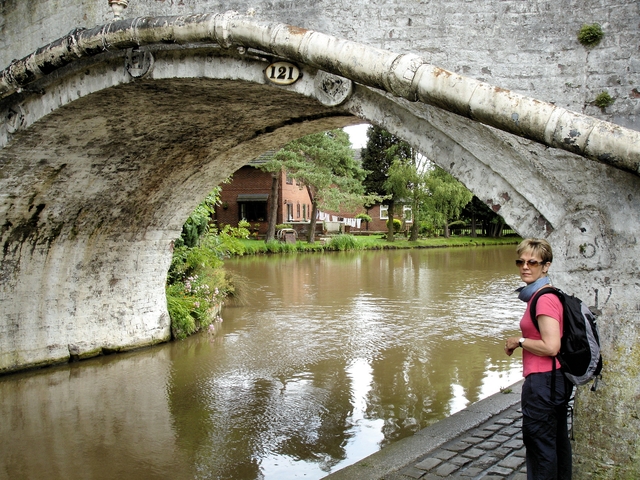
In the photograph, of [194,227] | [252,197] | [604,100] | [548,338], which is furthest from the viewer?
[252,197]

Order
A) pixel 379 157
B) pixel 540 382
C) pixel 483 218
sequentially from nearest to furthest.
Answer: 1. pixel 540 382
2. pixel 379 157
3. pixel 483 218

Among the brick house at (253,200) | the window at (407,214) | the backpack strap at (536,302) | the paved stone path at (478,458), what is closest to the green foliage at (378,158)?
the window at (407,214)

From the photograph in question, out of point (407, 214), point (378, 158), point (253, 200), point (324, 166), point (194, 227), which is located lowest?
point (194, 227)

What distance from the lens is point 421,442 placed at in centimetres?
548

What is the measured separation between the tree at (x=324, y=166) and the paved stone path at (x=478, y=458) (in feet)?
78.2

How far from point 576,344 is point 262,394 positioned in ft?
17.5

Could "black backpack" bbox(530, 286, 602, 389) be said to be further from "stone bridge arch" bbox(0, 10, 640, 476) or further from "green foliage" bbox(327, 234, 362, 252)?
"green foliage" bbox(327, 234, 362, 252)

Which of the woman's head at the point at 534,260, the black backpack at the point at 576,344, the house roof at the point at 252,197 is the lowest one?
the black backpack at the point at 576,344

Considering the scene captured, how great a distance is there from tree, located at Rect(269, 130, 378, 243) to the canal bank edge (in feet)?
75.7

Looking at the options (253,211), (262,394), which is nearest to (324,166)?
(253,211)

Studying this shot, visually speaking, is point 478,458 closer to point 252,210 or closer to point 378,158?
point 252,210

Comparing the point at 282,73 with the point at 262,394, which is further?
the point at 262,394

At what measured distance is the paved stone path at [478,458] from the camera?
4.75m

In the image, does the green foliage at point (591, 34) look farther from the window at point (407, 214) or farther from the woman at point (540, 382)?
the window at point (407, 214)
